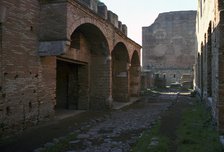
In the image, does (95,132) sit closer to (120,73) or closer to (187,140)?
(187,140)

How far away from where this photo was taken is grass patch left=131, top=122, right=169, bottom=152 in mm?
6391

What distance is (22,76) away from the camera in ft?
27.9

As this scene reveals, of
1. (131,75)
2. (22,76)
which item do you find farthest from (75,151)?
(131,75)

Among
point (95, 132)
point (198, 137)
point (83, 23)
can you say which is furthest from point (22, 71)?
point (198, 137)

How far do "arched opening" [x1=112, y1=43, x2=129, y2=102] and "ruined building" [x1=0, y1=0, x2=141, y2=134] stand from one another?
332 centimetres

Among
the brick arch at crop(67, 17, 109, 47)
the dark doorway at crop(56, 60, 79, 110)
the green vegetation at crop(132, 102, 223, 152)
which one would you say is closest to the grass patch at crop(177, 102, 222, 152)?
the green vegetation at crop(132, 102, 223, 152)

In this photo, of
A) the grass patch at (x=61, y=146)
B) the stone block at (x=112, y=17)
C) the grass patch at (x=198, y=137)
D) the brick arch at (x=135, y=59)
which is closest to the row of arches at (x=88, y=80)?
the stone block at (x=112, y=17)

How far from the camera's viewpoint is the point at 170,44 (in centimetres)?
4028

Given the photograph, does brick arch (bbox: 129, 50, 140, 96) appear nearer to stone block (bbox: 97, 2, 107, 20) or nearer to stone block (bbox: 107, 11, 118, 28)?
stone block (bbox: 107, 11, 118, 28)

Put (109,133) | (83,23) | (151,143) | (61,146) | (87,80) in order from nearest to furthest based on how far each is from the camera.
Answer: (61,146) < (151,143) < (109,133) < (83,23) < (87,80)

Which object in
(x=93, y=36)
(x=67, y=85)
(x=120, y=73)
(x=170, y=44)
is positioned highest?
(x=170, y=44)

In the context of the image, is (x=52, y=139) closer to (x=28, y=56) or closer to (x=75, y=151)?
(x=75, y=151)

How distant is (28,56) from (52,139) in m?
2.62

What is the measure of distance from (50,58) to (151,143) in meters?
4.68
